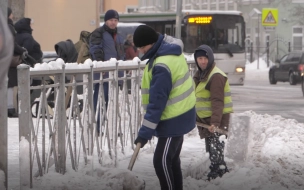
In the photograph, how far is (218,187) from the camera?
8.23 m

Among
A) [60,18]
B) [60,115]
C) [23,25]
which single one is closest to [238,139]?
[60,115]

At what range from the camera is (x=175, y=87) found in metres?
6.70

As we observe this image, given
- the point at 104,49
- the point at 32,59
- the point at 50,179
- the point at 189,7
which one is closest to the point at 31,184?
the point at 50,179

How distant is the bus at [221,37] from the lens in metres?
28.7

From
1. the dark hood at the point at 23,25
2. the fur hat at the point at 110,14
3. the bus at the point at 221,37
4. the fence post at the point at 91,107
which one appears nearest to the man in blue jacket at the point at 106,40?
the fur hat at the point at 110,14

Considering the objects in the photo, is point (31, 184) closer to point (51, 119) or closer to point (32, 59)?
point (51, 119)

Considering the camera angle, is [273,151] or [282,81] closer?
[273,151]

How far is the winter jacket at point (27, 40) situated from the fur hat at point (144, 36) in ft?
25.8

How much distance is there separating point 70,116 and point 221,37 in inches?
863

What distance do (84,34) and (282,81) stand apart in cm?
2650

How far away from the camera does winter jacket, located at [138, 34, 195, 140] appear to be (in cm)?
653

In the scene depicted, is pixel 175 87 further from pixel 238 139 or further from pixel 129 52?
pixel 129 52

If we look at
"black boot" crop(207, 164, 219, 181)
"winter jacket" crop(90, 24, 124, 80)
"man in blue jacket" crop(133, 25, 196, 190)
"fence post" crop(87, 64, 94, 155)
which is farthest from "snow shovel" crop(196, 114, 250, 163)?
"man in blue jacket" crop(133, 25, 196, 190)

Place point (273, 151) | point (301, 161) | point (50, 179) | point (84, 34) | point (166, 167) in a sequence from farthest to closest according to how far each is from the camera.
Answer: point (84, 34)
point (273, 151)
point (301, 161)
point (50, 179)
point (166, 167)
